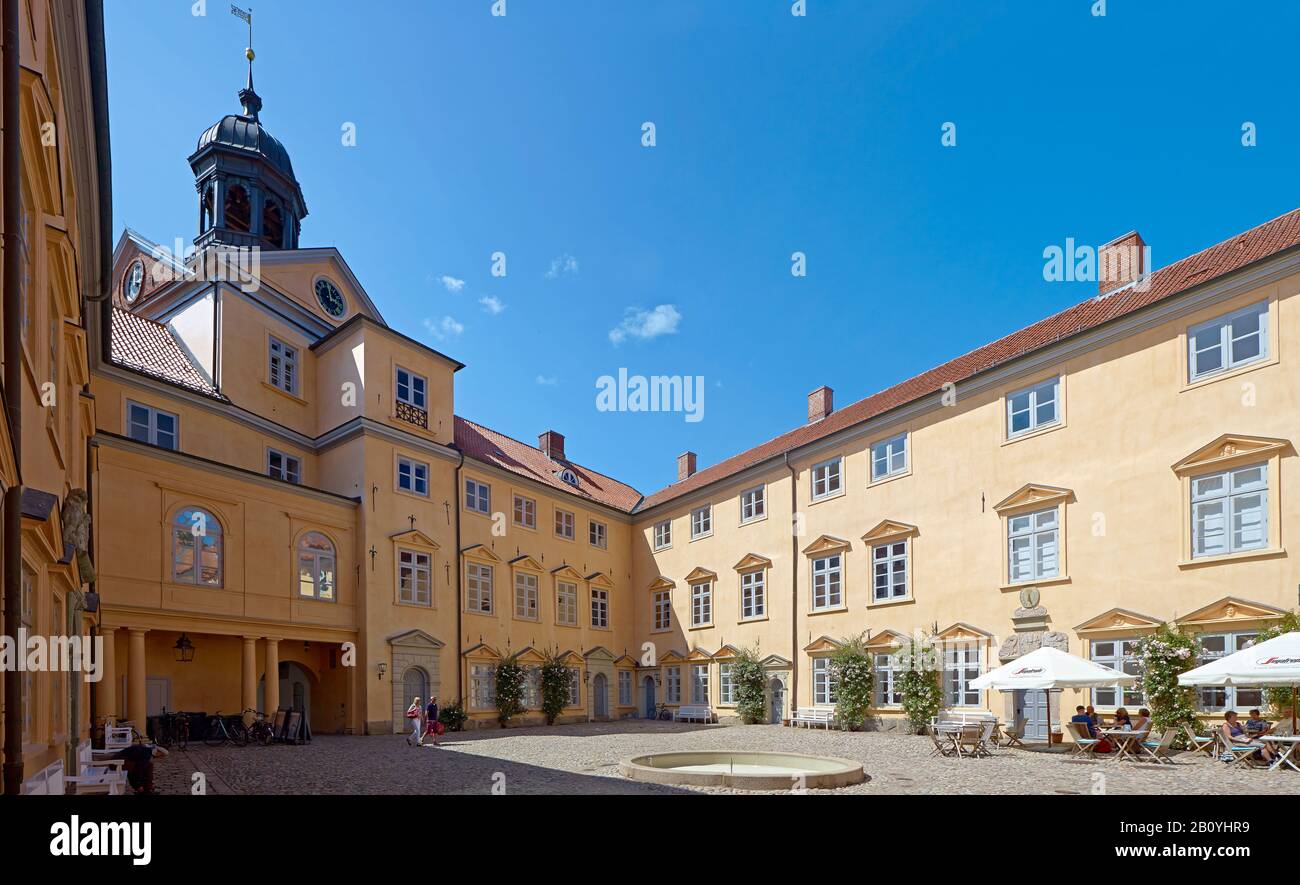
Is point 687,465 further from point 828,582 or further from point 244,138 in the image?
point 244,138

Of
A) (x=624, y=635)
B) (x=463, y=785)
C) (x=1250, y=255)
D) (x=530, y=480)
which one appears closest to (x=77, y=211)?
(x=463, y=785)

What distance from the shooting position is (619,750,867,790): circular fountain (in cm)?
1220

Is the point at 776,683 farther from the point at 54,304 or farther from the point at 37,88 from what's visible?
the point at 37,88

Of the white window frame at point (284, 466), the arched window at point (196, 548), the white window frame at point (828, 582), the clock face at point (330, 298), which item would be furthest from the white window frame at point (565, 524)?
the arched window at point (196, 548)

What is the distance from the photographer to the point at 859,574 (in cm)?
2688

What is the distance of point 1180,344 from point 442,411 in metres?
22.2

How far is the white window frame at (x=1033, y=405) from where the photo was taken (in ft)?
71.8

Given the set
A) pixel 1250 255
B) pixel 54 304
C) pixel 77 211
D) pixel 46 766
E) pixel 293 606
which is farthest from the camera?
pixel 293 606

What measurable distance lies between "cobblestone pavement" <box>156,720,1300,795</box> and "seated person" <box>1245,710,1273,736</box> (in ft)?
3.18

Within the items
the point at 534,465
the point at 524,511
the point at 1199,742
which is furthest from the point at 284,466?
the point at 1199,742

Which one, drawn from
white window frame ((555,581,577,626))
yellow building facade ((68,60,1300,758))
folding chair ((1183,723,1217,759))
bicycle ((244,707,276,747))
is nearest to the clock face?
yellow building facade ((68,60,1300,758))

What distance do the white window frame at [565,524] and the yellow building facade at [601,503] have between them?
0.47 feet

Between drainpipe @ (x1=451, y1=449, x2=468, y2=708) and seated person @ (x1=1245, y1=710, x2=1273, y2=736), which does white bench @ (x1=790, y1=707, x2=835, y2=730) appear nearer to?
drainpipe @ (x1=451, y1=449, x2=468, y2=708)
